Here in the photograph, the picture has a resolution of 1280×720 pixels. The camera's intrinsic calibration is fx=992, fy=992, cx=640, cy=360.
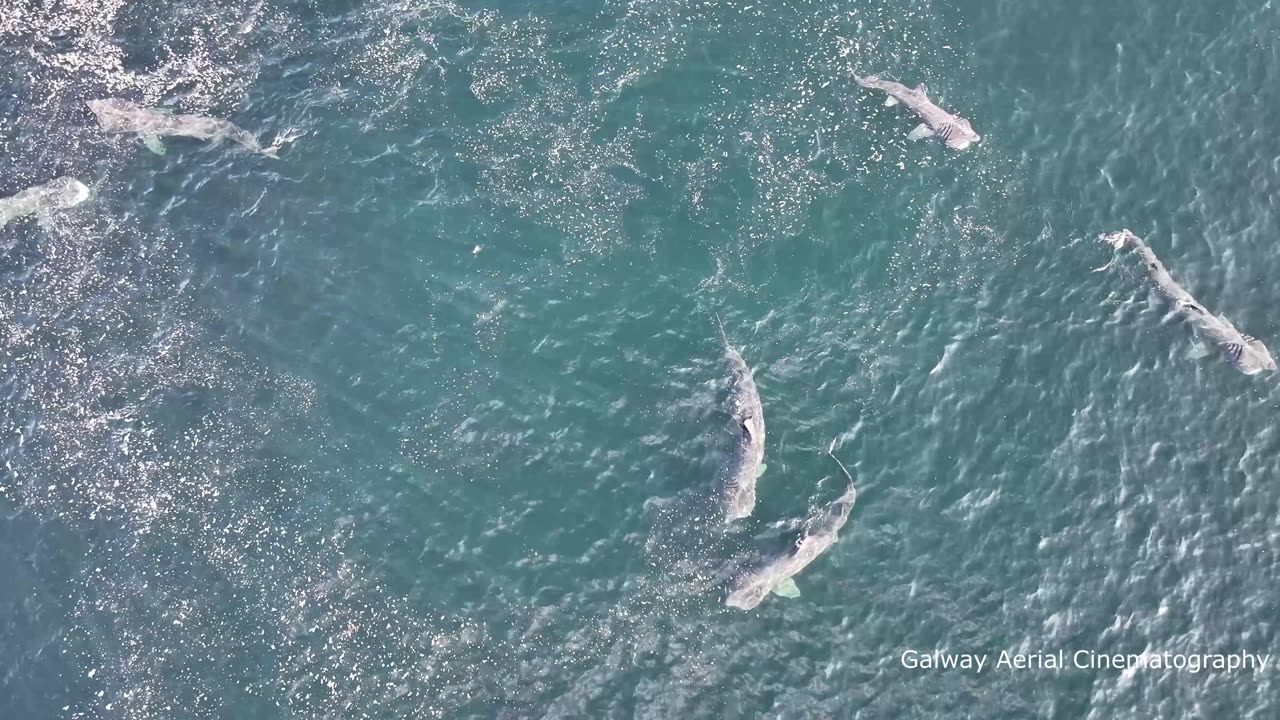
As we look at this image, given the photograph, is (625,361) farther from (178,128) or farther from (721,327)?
(178,128)

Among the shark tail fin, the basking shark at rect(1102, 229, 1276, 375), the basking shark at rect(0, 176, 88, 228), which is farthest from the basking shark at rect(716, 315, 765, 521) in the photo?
the basking shark at rect(0, 176, 88, 228)

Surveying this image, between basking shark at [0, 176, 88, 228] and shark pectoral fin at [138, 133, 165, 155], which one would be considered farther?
shark pectoral fin at [138, 133, 165, 155]

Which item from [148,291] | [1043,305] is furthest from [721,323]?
[148,291]

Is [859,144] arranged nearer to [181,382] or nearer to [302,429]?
[302,429]

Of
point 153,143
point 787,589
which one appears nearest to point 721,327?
point 787,589

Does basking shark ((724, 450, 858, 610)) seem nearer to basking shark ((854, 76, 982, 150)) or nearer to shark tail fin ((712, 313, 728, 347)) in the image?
shark tail fin ((712, 313, 728, 347))

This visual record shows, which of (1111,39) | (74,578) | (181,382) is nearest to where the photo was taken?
(74,578)
